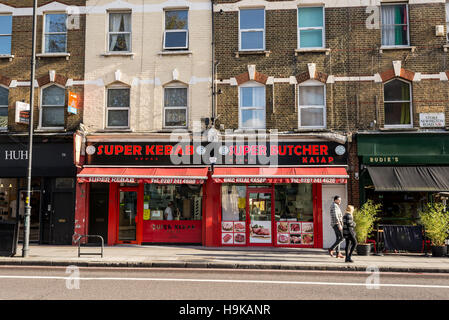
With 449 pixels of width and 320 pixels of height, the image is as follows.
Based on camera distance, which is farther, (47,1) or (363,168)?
(47,1)

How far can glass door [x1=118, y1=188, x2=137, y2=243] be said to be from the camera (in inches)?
603

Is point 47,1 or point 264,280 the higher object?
point 47,1

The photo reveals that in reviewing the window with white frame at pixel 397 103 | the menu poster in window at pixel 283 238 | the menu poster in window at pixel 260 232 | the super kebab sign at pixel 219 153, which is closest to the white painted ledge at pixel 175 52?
the super kebab sign at pixel 219 153

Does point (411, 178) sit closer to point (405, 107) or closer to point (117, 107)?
point (405, 107)

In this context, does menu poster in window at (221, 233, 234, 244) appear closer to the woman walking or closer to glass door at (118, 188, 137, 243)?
glass door at (118, 188, 137, 243)

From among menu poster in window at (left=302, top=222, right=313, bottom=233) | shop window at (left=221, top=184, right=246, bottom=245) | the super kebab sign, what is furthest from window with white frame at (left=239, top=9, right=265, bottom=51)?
menu poster in window at (left=302, top=222, right=313, bottom=233)

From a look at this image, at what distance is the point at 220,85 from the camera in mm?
15297

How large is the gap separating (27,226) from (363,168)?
11.5m

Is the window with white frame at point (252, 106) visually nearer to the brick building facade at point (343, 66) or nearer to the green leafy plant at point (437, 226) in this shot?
the brick building facade at point (343, 66)

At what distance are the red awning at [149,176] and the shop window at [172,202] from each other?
975 mm

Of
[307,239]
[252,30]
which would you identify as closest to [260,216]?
[307,239]

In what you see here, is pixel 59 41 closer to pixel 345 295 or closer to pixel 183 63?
pixel 183 63
